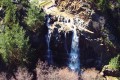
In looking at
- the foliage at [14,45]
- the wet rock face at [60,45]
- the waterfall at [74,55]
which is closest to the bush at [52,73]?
the foliage at [14,45]

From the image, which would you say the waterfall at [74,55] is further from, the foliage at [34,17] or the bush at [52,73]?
the foliage at [34,17]

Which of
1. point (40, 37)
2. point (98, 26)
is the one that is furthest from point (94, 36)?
point (40, 37)

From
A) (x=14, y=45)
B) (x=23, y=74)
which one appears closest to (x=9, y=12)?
(x=14, y=45)

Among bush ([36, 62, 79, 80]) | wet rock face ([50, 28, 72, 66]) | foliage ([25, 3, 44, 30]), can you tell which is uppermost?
foliage ([25, 3, 44, 30])

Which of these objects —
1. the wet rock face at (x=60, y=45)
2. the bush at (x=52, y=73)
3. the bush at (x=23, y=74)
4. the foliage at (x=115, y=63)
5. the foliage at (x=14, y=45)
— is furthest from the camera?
the wet rock face at (x=60, y=45)

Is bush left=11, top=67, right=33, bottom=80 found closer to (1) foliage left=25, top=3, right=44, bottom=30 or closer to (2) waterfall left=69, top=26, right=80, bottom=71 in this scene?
(1) foliage left=25, top=3, right=44, bottom=30

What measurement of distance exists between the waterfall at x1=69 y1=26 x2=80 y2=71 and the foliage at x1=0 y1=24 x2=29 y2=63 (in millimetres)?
7760

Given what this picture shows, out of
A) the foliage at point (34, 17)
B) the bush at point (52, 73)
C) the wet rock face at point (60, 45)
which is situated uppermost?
the foliage at point (34, 17)

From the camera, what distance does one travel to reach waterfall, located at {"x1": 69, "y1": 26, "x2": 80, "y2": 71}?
2899 inches

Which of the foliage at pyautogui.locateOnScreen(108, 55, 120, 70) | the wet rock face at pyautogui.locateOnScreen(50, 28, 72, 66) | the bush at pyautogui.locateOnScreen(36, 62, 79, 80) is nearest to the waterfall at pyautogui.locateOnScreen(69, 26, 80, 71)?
the wet rock face at pyautogui.locateOnScreen(50, 28, 72, 66)

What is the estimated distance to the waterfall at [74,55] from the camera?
73625mm

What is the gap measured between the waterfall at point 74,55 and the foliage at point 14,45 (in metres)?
7.76

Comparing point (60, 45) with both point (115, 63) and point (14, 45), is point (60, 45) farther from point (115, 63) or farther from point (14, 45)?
point (115, 63)

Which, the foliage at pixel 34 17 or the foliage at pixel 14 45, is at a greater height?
the foliage at pixel 34 17
